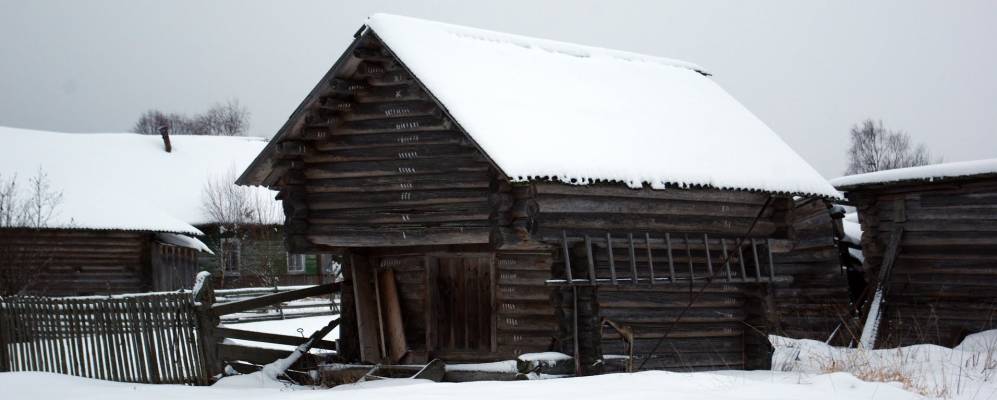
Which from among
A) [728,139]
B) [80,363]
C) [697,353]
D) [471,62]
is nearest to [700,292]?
[697,353]

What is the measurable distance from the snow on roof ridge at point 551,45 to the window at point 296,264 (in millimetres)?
24716

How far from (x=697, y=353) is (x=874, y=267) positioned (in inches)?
225

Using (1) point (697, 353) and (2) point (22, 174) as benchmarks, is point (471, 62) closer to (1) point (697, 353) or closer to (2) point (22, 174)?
(1) point (697, 353)

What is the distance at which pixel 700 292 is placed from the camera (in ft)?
46.5

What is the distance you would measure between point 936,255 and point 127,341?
13.7 metres

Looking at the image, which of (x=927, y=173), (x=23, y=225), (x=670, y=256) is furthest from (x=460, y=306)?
(x=23, y=225)

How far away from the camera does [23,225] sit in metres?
26.1

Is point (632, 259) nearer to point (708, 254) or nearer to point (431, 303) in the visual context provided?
point (708, 254)

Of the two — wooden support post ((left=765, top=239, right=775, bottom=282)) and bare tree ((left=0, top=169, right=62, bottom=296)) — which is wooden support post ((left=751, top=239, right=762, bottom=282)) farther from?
bare tree ((left=0, top=169, right=62, bottom=296))

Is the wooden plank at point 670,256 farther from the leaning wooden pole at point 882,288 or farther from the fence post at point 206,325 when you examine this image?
the fence post at point 206,325

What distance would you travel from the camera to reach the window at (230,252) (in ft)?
128

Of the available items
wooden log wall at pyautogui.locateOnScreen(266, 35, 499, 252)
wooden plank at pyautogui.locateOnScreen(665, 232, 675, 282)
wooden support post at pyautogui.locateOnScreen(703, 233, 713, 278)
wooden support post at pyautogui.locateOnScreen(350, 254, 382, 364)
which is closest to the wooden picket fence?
wooden log wall at pyautogui.locateOnScreen(266, 35, 499, 252)

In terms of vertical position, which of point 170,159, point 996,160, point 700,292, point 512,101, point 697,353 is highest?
point 170,159

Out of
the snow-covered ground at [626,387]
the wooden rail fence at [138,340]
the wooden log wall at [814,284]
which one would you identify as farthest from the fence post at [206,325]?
the wooden log wall at [814,284]
